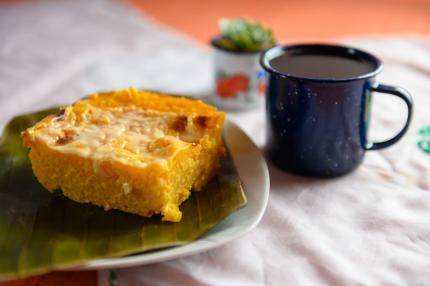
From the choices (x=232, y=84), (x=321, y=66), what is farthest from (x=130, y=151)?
(x=232, y=84)

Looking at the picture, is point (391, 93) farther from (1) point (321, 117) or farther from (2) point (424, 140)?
(2) point (424, 140)

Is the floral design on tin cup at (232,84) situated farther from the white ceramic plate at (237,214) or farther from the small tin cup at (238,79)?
the white ceramic plate at (237,214)

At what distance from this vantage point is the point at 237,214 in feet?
3.05

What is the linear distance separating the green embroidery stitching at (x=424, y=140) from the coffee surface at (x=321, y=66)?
27 cm

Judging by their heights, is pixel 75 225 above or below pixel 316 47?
below

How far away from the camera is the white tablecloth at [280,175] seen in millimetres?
859

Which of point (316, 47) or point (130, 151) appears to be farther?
point (316, 47)

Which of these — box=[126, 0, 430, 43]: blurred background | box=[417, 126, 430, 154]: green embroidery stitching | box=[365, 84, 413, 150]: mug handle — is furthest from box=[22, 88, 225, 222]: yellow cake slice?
box=[126, 0, 430, 43]: blurred background

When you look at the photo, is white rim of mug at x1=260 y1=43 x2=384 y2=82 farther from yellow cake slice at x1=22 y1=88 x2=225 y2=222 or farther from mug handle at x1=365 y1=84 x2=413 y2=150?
yellow cake slice at x1=22 y1=88 x2=225 y2=222

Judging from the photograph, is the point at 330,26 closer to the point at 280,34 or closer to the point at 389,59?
the point at 280,34

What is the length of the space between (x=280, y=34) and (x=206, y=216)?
4.70 ft

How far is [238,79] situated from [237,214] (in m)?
0.63

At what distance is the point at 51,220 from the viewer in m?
0.94

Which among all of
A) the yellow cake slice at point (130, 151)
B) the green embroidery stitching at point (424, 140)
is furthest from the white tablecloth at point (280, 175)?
the yellow cake slice at point (130, 151)
